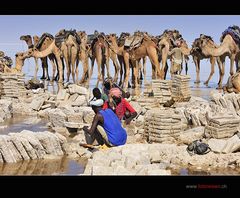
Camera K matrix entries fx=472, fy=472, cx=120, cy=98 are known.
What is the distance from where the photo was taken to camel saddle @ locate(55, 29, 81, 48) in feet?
61.0

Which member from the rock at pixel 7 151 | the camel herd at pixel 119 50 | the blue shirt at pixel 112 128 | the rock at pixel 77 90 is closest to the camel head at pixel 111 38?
the camel herd at pixel 119 50

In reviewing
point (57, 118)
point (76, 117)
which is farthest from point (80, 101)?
point (57, 118)

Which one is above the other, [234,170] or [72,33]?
[72,33]

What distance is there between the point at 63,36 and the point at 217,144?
12.0m

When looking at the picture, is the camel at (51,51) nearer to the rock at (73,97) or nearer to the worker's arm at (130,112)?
the rock at (73,97)

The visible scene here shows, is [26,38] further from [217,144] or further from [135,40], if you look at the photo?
[217,144]

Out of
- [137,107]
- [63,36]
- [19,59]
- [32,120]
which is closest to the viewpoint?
[32,120]

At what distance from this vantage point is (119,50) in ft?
62.5

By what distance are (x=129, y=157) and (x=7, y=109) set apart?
21.4 ft

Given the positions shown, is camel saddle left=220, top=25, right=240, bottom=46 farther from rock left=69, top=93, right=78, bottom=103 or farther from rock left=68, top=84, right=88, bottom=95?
rock left=69, top=93, right=78, bottom=103
